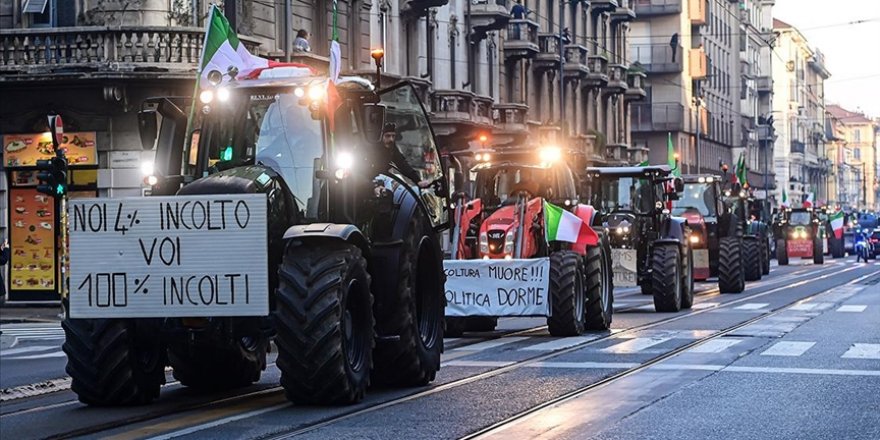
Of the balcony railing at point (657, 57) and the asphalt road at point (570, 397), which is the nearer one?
the asphalt road at point (570, 397)

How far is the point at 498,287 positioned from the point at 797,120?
12307cm

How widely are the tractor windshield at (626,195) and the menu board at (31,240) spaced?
12.1 m

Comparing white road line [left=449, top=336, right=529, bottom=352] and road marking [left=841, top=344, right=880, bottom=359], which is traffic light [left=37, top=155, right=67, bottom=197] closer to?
white road line [left=449, top=336, right=529, bottom=352]

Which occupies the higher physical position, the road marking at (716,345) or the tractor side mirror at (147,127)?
the tractor side mirror at (147,127)

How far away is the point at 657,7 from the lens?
8756cm

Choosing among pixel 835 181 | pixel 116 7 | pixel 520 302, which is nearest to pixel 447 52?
pixel 116 7

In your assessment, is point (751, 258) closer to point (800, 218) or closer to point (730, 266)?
point (730, 266)

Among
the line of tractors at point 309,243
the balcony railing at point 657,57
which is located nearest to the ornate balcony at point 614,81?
the balcony railing at point 657,57

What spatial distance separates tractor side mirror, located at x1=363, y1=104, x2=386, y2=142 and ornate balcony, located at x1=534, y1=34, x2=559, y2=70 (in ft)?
140

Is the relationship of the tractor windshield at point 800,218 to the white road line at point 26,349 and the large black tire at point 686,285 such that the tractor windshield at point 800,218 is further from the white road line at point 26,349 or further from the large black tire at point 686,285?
the white road line at point 26,349

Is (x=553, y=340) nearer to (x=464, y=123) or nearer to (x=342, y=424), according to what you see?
(x=342, y=424)

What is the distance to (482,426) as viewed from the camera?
11414mm

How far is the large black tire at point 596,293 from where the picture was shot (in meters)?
21.7

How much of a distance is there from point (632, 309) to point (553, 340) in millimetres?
8667
